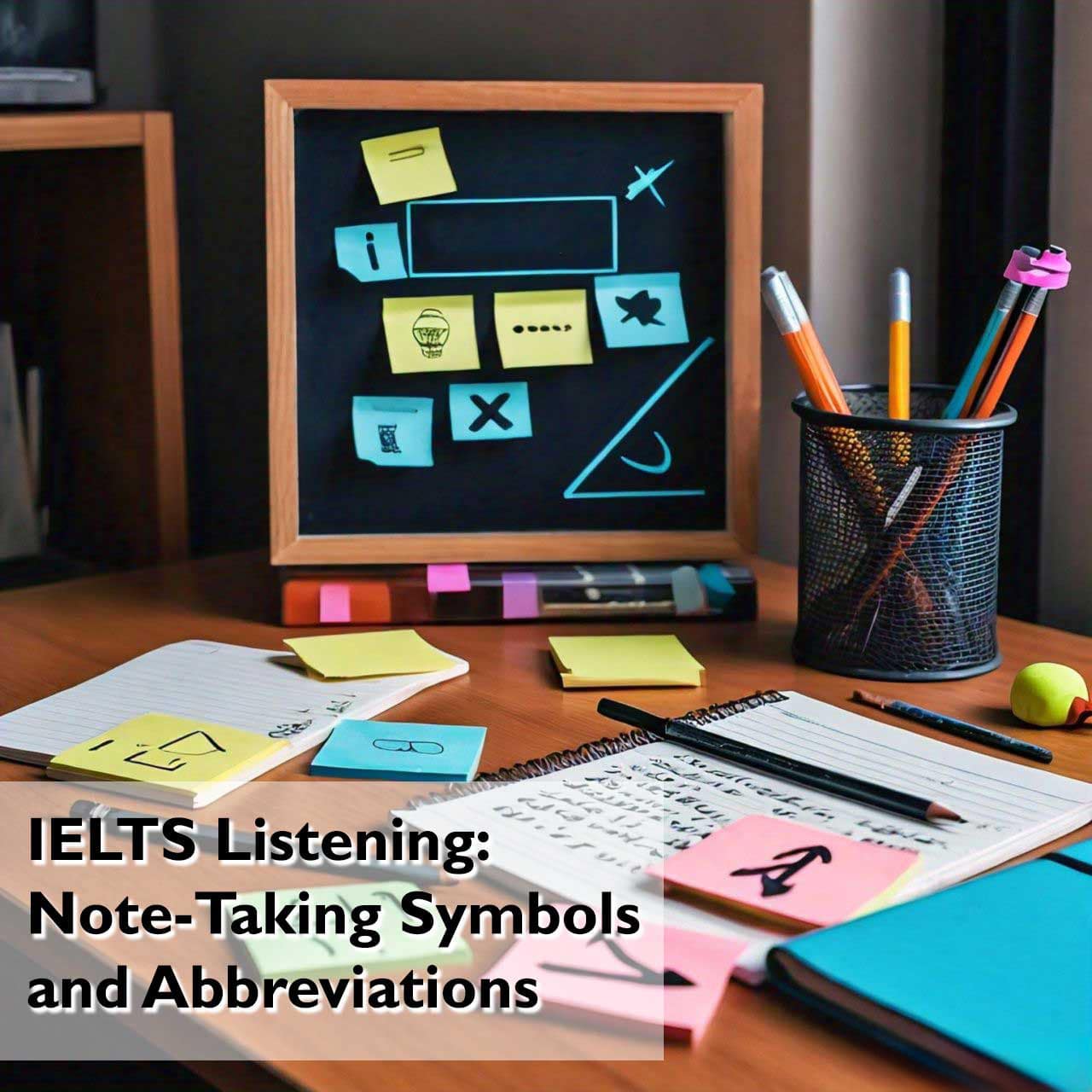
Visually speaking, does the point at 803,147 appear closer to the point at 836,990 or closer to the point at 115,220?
the point at 115,220

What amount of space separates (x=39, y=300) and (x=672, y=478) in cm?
68

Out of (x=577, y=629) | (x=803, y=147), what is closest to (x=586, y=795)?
(x=577, y=629)

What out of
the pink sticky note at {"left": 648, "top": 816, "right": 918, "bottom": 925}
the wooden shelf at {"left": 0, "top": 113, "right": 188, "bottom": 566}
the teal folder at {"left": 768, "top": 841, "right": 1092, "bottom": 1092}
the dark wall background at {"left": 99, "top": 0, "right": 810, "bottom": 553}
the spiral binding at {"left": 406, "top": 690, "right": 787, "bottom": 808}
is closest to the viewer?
the teal folder at {"left": 768, "top": 841, "right": 1092, "bottom": 1092}

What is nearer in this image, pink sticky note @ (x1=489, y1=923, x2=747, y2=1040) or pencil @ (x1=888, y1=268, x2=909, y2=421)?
pink sticky note @ (x1=489, y1=923, x2=747, y2=1040)

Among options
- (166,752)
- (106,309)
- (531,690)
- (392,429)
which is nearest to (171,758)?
(166,752)

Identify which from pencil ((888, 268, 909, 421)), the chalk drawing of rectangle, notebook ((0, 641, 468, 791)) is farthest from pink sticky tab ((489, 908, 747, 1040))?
the chalk drawing of rectangle

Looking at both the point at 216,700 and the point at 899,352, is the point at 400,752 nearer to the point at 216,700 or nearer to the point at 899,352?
the point at 216,700

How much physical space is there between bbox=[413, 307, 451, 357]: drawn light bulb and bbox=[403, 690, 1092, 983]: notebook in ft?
1.18

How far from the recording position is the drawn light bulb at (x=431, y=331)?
1.03 meters

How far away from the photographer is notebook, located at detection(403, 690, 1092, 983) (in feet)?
2.02

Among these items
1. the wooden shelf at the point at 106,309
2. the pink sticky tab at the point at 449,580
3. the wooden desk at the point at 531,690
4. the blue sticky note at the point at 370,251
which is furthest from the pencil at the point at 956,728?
the wooden shelf at the point at 106,309

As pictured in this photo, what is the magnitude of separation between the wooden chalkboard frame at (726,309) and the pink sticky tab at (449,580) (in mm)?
18

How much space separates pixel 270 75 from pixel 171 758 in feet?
2.49

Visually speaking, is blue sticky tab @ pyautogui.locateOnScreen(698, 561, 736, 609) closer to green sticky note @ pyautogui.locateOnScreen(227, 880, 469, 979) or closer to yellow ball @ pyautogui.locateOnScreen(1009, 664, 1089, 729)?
yellow ball @ pyautogui.locateOnScreen(1009, 664, 1089, 729)
